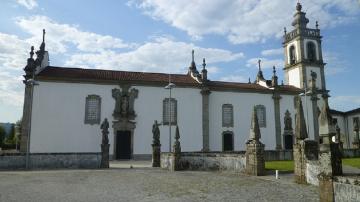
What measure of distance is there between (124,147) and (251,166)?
1696 cm

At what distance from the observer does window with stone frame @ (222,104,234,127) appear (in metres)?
33.6

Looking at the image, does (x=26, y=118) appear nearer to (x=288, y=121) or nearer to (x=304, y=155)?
(x=304, y=155)

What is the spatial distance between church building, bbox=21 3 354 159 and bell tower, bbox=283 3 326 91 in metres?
1.94

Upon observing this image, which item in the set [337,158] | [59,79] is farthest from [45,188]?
[59,79]

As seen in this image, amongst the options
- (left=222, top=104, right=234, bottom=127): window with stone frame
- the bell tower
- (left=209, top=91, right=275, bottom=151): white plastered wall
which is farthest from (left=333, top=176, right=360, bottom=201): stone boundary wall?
the bell tower

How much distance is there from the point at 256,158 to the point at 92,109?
60.7 feet

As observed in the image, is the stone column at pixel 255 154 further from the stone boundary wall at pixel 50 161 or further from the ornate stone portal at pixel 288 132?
the ornate stone portal at pixel 288 132

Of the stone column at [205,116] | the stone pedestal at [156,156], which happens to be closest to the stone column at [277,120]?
the stone column at [205,116]

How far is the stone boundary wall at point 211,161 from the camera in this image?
1727 cm

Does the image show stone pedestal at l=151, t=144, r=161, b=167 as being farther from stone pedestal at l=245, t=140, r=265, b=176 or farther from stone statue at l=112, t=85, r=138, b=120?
stone pedestal at l=245, t=140, r=265, b=176

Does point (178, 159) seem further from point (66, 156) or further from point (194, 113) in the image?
point (194, 113)

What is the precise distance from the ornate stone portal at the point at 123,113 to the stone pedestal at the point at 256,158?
1644 centimetres

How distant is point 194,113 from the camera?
32.5m

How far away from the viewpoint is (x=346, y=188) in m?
6.71
